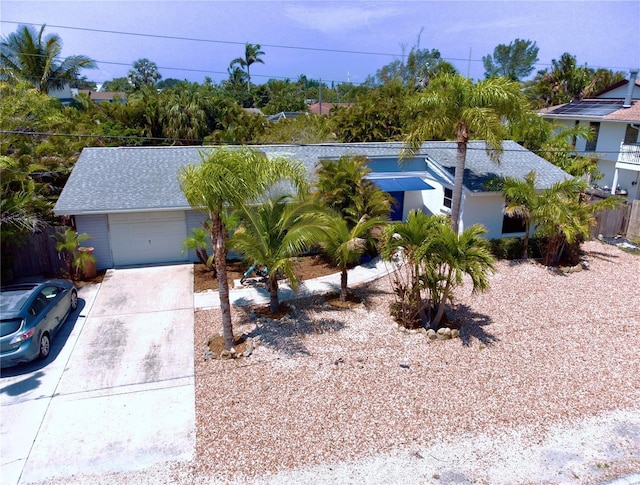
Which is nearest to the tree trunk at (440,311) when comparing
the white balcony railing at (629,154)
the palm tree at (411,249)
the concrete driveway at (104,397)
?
the palm tree at (411,249)

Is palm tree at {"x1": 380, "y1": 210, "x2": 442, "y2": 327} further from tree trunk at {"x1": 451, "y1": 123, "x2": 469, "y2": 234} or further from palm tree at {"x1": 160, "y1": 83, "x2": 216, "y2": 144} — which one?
palm tree at {"x1": 160, "y1": 83, "x2": 216, "y2": 144}

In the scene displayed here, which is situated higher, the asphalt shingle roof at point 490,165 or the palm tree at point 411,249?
the asphalt shingle roof at point 490,165

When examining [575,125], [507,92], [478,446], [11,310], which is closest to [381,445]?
[478,446]

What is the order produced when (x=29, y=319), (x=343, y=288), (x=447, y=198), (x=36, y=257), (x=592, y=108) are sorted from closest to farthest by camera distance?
(x=29, y=319), (x=343, y=288), (x=36, y=257), (x=447, y=198), (x=592, y=108)

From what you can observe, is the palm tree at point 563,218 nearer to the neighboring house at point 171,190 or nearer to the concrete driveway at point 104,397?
the neighboring house at point 171,190

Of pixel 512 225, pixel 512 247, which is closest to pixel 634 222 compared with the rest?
pixel 512 225

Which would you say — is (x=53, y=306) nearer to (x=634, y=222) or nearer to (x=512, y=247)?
(x=512, y=247)

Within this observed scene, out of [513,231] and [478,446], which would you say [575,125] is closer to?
[513,231]
